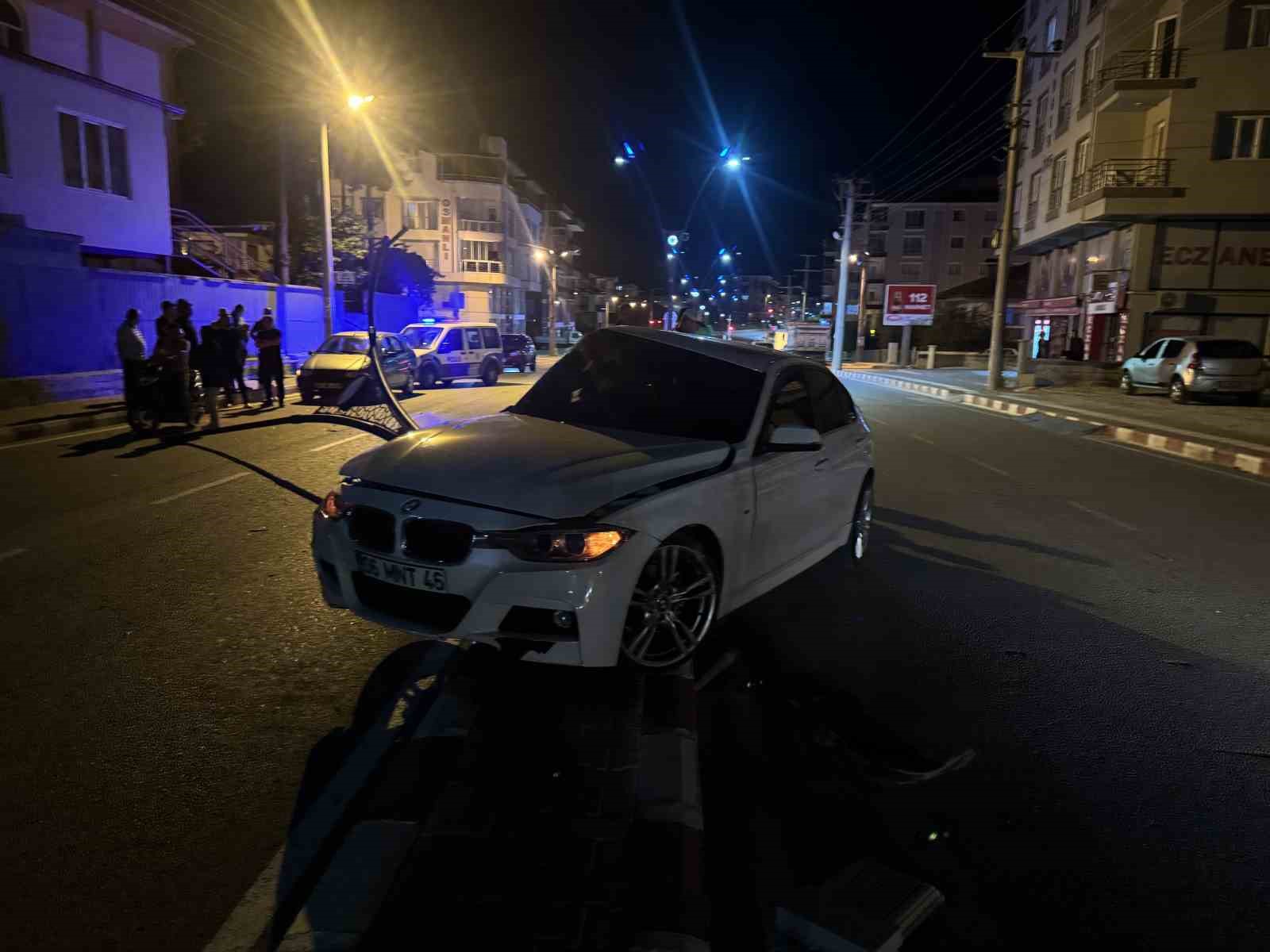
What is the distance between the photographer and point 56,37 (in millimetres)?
21656

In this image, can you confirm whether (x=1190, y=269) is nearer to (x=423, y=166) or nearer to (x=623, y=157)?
(x=623, y=157)

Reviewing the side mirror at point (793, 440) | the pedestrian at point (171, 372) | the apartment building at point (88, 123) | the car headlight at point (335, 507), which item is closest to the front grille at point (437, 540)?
the car headlight at point (335, 507)

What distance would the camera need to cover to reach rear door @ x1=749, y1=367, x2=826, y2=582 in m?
4.84

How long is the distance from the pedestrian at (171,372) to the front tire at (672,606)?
36.1ft

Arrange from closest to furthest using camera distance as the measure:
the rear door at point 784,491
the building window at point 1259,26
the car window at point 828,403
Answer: the rear door at point 784,491 < the car window at point 828,403 < the building window at point 1259,26

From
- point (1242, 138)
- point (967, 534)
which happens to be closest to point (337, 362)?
point (967, 534)

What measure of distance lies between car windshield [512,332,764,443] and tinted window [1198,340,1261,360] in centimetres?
2189

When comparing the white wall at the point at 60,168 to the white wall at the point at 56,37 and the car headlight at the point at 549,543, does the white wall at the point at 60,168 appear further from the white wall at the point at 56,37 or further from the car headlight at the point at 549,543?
the car headlight at the point at 549,543

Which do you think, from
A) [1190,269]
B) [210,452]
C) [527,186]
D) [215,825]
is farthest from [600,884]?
[527,186]

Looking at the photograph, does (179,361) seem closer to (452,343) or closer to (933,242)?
(452,343)

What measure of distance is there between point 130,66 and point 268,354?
13.2 meters

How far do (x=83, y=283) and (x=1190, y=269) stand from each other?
3383cm

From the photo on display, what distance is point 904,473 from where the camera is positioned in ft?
37.2

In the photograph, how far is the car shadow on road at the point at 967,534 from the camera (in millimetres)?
7211
